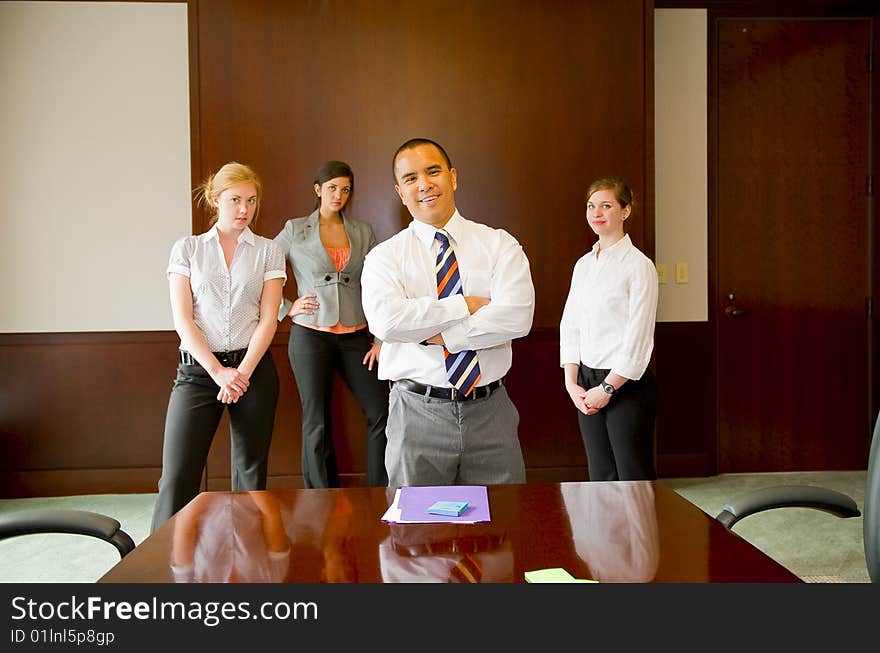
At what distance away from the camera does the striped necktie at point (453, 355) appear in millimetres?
2299

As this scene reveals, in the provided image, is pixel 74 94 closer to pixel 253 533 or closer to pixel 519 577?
pixel 253 533

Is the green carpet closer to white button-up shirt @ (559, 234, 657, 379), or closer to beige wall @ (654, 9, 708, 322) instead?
white button-up shirt @ (559, 234, 657, 379)

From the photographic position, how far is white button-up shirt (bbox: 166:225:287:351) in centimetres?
304

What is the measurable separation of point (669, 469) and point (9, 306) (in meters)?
4.18

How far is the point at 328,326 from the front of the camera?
3.90 metres

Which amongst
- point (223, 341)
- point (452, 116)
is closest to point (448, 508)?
point (223, 341)

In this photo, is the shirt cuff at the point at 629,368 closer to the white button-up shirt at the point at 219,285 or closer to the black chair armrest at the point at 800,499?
the black chair armrest at the point at 800,499

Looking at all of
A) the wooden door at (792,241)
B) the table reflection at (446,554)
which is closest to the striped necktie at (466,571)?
the table reflection at (446,554)

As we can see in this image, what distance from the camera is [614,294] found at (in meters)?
3.15

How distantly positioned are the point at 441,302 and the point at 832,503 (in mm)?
1168

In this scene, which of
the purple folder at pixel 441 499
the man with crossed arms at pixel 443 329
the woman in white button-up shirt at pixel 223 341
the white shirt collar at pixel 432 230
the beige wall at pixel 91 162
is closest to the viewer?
the purple folder at pixel 441 499

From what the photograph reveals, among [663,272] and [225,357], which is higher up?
[663,272]

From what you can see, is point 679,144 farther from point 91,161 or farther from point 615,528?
point 615,528

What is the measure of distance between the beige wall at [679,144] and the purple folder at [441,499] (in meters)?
3.46
